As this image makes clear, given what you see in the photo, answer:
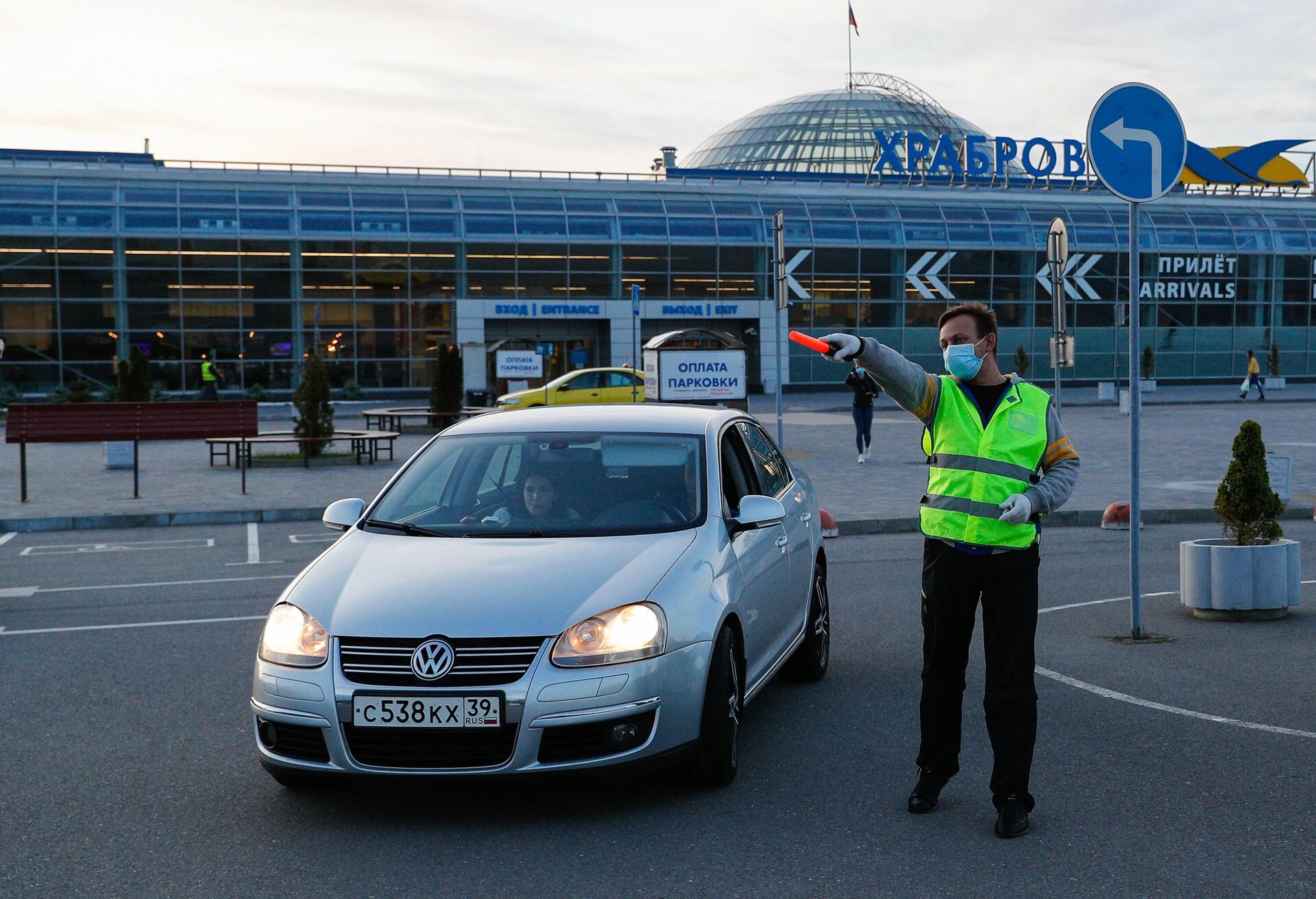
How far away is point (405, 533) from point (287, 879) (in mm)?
1781

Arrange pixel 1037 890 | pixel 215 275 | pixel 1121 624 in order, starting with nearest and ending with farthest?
pixel 1037 890, pixel 1121 624, pixel 215 275

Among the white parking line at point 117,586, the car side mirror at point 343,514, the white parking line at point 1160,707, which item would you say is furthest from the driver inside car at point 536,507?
the white parking line at point 117,586

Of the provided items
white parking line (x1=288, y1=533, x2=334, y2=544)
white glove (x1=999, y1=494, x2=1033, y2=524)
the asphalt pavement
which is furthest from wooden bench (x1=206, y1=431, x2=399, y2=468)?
white glove (x1=999, y1=494, x2=1033, y2=524)

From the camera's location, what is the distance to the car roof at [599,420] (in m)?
6.35

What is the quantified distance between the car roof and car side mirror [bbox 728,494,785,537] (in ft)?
2.06

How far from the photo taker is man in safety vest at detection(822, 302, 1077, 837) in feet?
15.6

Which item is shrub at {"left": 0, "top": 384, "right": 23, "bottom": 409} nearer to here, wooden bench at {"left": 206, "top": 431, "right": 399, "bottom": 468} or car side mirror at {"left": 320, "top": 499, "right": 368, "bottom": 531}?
wooden bench at {"left": 206, "top": 431, "right": 399, "bottom": 468}

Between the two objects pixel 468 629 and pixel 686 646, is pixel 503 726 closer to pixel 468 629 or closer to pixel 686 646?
pixel 468 629

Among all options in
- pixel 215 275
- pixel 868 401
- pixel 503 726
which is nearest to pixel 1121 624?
pixel 503 726

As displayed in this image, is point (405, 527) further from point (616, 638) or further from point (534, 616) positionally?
point (616, 638)

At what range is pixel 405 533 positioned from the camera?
19.0ft

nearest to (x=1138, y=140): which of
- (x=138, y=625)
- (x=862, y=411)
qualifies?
(x=138, y=625)

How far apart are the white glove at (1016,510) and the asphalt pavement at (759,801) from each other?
109 centimetres

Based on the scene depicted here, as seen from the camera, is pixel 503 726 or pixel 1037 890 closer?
pixel 1037 890
